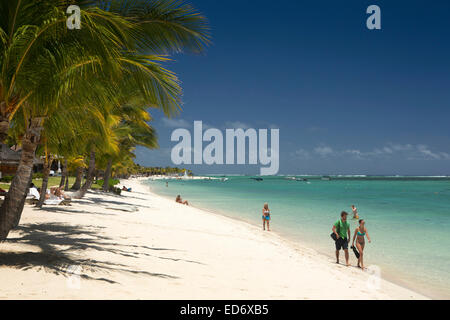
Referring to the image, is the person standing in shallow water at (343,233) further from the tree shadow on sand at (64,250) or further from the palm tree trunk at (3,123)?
the palm tree trunk at (3,123)

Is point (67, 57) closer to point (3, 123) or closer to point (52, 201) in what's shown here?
point (3, 123)

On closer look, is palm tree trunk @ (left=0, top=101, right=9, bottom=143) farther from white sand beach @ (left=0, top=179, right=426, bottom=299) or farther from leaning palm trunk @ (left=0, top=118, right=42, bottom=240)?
white sand beach @ (left=0, top=179, right=426, bottom=299)

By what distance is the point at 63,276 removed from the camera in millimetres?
4230

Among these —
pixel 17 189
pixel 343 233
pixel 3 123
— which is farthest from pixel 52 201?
pixel 343 233

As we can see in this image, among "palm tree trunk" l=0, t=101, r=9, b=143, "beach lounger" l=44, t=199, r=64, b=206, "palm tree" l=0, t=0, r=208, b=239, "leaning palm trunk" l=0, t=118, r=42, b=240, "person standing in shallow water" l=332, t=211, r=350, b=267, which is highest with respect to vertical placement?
"palm tree" l=0, t=0, r=208, b=239

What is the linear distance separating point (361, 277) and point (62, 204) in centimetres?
1122

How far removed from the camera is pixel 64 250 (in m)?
5.71

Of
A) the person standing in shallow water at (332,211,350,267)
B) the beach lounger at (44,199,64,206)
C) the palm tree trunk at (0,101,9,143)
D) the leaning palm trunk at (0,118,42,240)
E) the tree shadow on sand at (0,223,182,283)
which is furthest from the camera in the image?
the beach lounger at (44,199,64,206)

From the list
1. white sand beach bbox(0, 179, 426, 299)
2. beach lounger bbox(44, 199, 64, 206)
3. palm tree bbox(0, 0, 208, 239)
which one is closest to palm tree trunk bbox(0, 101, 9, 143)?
palm tree bbox(0, 0, 208, 239)

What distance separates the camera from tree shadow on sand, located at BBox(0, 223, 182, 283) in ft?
15.0

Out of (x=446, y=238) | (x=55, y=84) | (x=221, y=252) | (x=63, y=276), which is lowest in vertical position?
(x=446, y=238)
